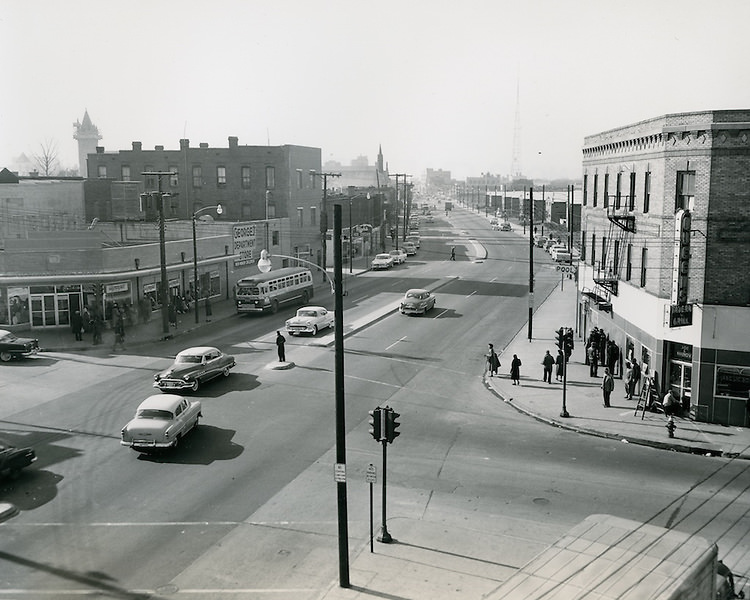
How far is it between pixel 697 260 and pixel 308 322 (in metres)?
20.0

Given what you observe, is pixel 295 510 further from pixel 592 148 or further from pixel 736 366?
pixel 592 148

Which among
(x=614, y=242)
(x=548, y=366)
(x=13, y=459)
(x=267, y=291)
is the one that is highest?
(x=614, y=242)

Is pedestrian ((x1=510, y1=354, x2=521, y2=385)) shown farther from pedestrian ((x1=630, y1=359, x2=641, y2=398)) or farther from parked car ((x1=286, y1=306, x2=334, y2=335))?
parked car ((x1=286, y1=306, x2=334, y2=335))

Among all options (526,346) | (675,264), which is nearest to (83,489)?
(675,264)

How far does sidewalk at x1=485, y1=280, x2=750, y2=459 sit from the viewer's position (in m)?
22.1

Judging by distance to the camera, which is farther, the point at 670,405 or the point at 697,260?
the point at 697,260

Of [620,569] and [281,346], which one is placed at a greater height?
[620,569]

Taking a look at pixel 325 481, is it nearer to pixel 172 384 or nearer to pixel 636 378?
pixel 172 384

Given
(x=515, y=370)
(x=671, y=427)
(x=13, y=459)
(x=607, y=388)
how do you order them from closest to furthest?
(x=13, y=459), (x=671, y=427), (x=607, y=388), (x=515, y=370)

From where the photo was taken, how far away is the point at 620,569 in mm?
9602

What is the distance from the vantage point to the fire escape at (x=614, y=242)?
96.0ft

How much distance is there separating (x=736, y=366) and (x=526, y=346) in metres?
13.5

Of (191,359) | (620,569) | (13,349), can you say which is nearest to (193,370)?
(191,359)

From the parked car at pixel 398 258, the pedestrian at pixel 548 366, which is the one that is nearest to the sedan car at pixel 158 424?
the pedestrian at pixel 548 366
